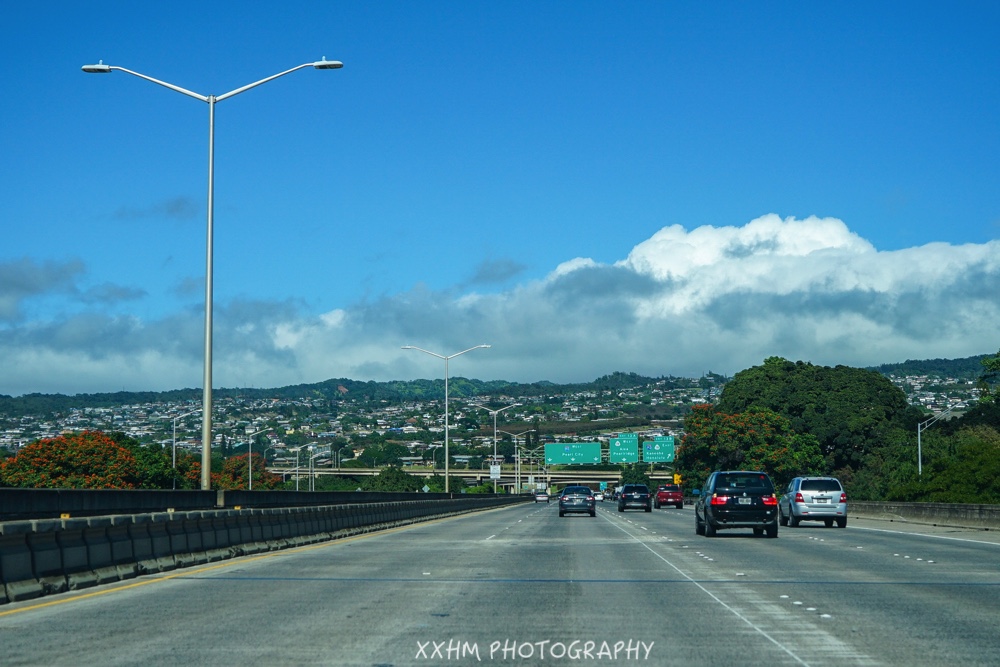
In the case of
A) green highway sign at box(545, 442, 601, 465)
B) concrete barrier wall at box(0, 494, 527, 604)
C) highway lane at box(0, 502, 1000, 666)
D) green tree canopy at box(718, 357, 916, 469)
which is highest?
green tree canopy at box(718, 357, 916, 469)

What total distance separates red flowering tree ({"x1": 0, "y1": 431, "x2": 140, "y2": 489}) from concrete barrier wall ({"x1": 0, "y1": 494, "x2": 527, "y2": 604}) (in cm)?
5057

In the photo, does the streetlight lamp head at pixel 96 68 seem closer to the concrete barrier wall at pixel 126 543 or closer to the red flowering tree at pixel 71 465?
the concrete barrier wall at pixel 126 543

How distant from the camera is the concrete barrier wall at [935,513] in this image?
37.0 metres

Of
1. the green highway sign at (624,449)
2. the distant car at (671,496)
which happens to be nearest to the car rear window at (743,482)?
the distant car at (671,496)

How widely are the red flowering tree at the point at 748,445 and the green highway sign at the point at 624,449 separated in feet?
55.5

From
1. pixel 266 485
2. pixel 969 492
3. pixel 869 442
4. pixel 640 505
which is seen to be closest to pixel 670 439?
pixel 869 442

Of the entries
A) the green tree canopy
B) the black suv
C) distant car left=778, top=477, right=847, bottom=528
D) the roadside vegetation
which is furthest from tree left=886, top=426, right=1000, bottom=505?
the green tree canopy

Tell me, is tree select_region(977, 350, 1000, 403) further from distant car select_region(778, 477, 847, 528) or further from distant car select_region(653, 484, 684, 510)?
distant car select_region(778, 477, 847, 528)

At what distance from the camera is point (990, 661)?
10.1m

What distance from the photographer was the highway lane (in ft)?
34.6

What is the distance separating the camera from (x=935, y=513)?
141 ft

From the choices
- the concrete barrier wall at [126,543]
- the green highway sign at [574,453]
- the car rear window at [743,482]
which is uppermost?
the green highway sign at [574,453]

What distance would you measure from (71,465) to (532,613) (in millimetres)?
71287

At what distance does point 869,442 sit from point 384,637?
356 feet
